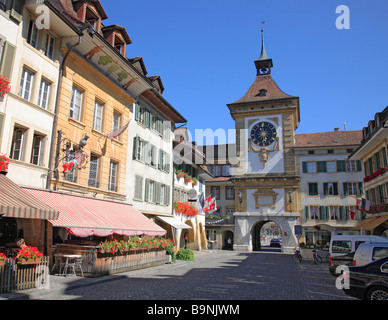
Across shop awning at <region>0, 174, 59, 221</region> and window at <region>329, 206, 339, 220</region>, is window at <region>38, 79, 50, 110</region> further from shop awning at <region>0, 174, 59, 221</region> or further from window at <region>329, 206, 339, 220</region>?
window at <region>329, 206, 339, 220</region>

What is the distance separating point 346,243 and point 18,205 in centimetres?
1546

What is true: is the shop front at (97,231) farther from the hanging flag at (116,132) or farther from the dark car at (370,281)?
the dark car at (370,281)

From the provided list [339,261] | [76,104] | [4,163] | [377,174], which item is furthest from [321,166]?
[4,163]

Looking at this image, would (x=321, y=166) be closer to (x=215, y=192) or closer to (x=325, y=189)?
(x=325, y=189)

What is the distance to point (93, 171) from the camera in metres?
18.1

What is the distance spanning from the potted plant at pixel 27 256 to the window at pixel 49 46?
29.2ft

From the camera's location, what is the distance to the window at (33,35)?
14.0 meters

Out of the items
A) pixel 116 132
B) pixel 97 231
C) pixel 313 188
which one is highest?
pixel 313 188

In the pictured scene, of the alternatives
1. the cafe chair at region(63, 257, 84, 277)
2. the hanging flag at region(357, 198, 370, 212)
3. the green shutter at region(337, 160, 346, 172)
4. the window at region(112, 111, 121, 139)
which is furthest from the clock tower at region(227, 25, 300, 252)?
the cafe chair at region(63, 257, 84, 277)

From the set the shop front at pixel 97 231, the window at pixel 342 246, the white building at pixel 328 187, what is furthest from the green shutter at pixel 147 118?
the white building at pixel 328 187

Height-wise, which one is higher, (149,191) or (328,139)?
(328,139)

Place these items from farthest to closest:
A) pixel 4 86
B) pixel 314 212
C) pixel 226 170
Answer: pixel 226 170 < pixel 314 212 < pixel 4 86

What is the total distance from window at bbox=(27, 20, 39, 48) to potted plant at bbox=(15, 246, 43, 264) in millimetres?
8675

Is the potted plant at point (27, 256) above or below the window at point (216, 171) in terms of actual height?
below
